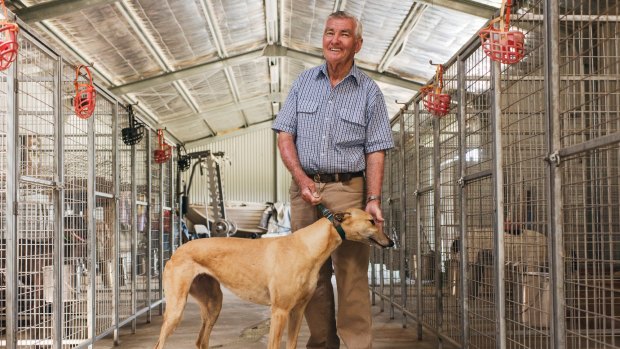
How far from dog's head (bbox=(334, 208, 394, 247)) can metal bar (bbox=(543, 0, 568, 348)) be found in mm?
836

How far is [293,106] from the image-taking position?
11.1 feet

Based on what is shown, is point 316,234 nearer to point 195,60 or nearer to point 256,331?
point 256,331

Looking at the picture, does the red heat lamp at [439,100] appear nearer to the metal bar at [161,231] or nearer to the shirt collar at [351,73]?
the shirt collar at [351,73]

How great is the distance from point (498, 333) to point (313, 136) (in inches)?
50.8

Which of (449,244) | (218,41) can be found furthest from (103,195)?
(218,41)

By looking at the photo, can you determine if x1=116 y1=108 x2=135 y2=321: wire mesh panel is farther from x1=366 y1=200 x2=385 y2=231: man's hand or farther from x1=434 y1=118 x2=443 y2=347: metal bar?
x1=366 y1=200 x2=385 y2=231: man's hand

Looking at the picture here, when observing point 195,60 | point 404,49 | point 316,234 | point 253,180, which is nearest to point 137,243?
point 316,234

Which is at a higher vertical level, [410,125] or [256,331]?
[410,125]

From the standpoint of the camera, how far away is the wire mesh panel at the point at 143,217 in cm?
573

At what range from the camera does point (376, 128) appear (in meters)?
3.34

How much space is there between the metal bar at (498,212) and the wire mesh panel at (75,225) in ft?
7.91

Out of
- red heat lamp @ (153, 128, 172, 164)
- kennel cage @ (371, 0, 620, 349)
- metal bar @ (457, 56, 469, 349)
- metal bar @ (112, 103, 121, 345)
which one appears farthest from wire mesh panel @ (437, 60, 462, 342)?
red heat lamp @ (153, 128, 172, 164)

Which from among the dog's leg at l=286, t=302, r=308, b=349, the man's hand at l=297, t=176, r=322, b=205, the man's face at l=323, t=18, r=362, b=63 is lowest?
the dog's leg at l=286, t=302, r=308, b=349

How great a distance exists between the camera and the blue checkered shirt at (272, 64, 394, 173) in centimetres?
329
